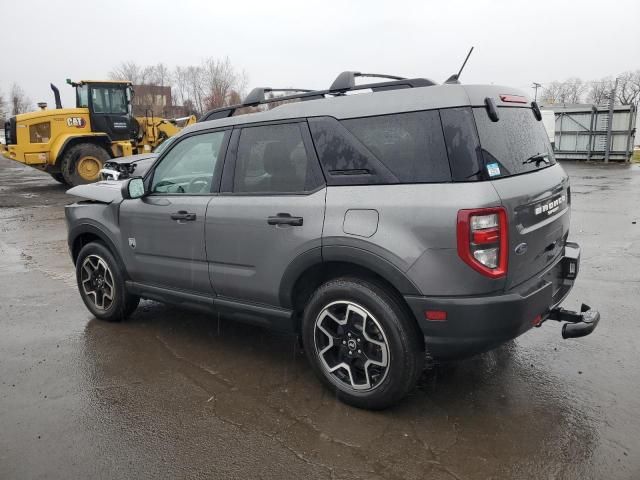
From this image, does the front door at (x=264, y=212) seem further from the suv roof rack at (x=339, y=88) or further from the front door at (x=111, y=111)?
the front door at (x=111, y=111)

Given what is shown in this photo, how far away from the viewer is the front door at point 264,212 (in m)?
3.27

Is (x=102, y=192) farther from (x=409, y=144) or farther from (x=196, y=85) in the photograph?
(x=196, y=85)

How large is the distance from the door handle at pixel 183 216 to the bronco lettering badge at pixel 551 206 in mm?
2397

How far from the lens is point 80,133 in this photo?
15750mm

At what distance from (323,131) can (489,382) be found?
6.66 feet

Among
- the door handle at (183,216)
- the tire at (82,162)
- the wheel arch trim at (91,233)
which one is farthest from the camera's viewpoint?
the tire at (82,162)

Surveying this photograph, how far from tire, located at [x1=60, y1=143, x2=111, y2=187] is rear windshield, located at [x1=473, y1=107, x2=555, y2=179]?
49.0 feet

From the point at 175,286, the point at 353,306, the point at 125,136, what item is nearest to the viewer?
the point at 353,306

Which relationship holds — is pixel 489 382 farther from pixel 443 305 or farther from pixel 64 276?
pixel 64 276

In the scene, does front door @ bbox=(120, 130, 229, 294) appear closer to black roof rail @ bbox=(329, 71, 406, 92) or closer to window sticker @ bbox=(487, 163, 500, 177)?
black roof rail @ bbox=(329, 71, 406, 92)

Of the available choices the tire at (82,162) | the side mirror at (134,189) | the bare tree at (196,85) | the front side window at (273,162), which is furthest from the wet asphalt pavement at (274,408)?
the bare tree at (196,85)

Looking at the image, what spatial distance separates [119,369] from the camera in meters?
3.88

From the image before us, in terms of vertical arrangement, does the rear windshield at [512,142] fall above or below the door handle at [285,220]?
above

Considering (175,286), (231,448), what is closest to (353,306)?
(231,448)
